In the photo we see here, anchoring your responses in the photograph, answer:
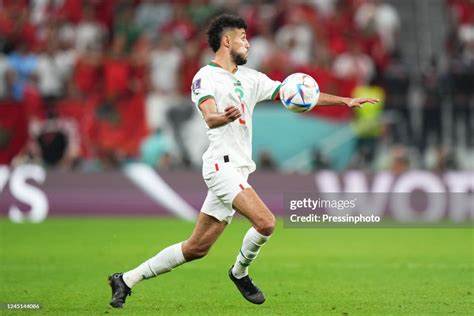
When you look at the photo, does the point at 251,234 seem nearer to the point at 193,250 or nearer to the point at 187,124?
the point at 193,250

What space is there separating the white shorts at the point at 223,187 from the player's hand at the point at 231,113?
2.34ft

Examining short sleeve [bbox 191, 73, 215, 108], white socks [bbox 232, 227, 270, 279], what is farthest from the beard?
white socks [bbox 232, 227, 270, 279]

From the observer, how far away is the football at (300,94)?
30.5ft

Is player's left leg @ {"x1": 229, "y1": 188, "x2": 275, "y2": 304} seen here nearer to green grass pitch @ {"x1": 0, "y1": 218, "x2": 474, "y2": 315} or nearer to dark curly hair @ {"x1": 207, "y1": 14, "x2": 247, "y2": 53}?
green grass pitch @ {"x1": 0, "y1": 218, "x2": 474, "y2": 315}

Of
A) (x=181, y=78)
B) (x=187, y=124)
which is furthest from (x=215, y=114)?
(x=181, y=78)

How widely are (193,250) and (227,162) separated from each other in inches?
33.2

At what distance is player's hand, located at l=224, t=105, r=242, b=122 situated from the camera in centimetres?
841

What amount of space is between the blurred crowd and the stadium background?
0.03 metres

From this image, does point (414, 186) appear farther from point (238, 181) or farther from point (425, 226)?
point (238, 181)

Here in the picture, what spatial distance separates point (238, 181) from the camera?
Answer: 29.4 feet

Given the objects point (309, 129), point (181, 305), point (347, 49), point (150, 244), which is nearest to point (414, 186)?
point (309, 129)

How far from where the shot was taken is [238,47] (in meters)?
9.33

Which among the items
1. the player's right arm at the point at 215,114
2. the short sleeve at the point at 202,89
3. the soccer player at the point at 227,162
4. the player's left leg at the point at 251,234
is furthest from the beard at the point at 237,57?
the player's left leg at the point at 251,234

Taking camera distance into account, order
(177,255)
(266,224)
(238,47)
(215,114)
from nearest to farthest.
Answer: (215,114), (266,224), (177,255), (238,47)
